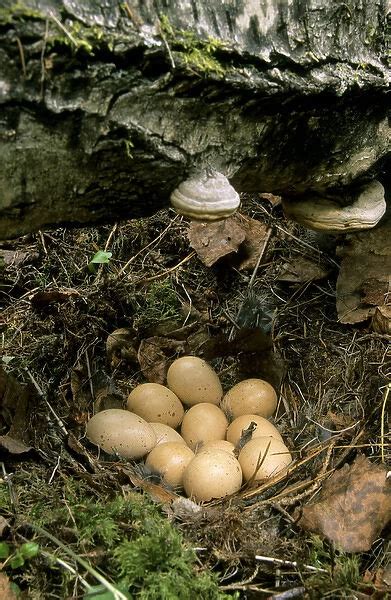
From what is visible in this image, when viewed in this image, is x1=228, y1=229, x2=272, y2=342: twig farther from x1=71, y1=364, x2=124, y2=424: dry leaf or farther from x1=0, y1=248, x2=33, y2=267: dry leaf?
x1=0, y1=248, x2=33, y2=267: dry leaf

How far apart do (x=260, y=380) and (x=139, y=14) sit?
1.58 metres

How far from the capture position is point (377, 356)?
2.81m

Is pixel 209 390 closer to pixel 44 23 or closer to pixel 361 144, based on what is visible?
pixel 361 144

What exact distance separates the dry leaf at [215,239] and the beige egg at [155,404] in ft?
2.70

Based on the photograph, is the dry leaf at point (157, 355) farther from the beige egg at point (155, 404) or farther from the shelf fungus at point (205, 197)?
the shelf fungus at point (205, 197)

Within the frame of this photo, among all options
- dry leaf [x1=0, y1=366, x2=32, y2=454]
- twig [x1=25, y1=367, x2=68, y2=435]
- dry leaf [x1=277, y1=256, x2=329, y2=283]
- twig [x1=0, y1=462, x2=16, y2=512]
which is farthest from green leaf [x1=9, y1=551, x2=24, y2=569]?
dry leaf [x1=277, y1=256, x2=329, y2=283]

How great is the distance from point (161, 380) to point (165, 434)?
1.26ft

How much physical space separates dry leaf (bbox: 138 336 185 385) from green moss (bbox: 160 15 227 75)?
4.71 ft

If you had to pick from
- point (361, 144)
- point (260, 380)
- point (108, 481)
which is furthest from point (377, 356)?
point (108, 481)

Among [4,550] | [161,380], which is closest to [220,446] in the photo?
[161,380]

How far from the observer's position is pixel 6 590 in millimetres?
1797

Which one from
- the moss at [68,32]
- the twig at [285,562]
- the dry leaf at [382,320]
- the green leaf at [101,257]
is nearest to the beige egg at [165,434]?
the twig at [285,562]

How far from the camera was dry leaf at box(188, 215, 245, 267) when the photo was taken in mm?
3328

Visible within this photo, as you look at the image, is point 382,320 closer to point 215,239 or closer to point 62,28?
point 215,239
